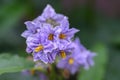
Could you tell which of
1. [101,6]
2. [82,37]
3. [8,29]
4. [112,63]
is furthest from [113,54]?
[8,29]

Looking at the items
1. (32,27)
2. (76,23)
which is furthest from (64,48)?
(76,23)

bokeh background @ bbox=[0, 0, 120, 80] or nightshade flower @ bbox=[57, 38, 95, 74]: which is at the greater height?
bokeh background @ bbox=[0, 0, 120, 80]

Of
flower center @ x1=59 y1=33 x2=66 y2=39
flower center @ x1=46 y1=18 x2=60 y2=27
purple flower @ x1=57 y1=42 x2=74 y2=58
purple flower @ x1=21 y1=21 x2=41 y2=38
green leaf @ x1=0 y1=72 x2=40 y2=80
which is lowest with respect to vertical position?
purple flower @ x1=57 y1=42 x2=74 y2=58

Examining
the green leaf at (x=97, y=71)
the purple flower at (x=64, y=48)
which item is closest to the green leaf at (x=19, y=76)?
the green leaf at (x=97, y=71)

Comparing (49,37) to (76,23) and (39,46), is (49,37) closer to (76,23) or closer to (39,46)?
(39,46)

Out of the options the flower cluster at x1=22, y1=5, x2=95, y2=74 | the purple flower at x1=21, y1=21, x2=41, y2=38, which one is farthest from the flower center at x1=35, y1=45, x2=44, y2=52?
the purple flower at x1=21, y1=21, x2=41, y2=38

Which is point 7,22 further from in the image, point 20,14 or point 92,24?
point 92,24

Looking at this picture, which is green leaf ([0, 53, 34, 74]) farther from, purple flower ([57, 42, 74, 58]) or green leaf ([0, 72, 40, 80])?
purple flower ([57, 42, 74, 58])
